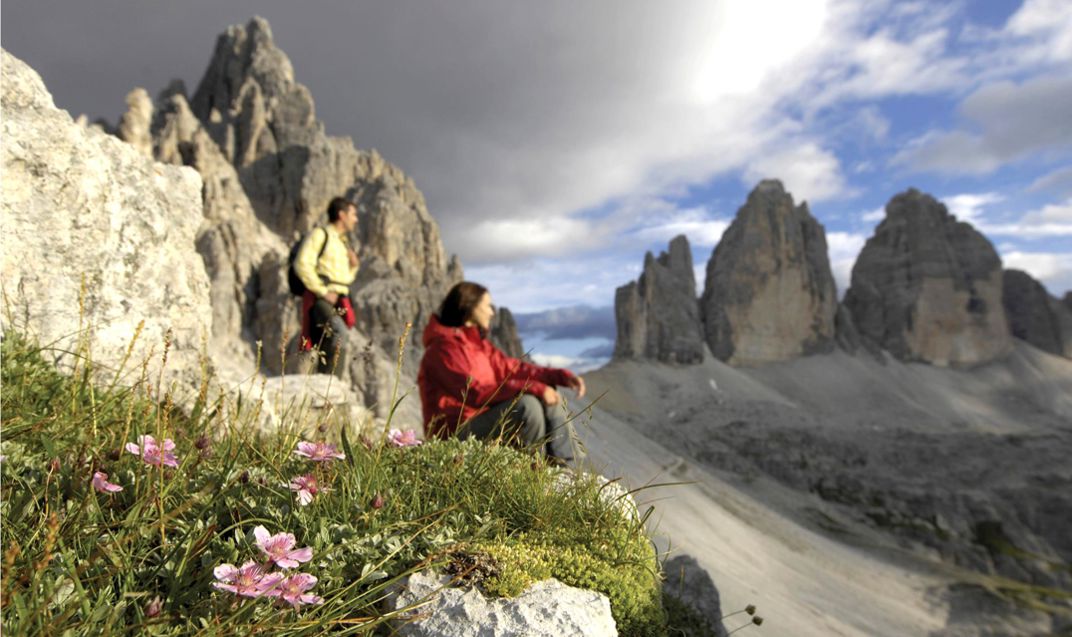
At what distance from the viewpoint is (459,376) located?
4953mm

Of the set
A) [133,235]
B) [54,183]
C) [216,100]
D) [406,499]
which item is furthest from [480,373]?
[216,100]

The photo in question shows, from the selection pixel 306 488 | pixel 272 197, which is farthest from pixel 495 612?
pixel 272 197

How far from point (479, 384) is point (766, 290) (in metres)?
74.0

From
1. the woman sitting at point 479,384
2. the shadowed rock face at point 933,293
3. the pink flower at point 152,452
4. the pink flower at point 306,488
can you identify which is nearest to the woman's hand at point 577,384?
the woman sitting at point 479,384

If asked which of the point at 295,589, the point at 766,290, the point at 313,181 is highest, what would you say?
the point at 313,181

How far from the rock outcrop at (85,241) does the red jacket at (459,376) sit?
5.77 ft

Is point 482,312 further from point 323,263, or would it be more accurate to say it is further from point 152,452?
point 152,452

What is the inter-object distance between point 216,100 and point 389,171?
24.7 metres

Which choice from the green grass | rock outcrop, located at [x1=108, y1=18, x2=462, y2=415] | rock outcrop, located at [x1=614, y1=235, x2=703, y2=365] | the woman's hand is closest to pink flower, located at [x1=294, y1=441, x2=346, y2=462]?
the green grass

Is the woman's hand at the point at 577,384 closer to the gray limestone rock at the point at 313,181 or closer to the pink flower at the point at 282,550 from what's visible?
the pink flower at the point at 282,550

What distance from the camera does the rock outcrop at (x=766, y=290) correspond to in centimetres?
7188

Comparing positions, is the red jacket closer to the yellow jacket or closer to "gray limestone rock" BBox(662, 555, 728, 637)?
"gray limestone rock" BBox(662, 555, 728, 637)

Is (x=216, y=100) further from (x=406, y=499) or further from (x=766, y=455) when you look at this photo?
(x=406, y=499)

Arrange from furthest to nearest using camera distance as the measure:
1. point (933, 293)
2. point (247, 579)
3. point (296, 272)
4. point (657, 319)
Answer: point (933, 293) < point (657, 319) < point (296, 272) < point (247, 579)
